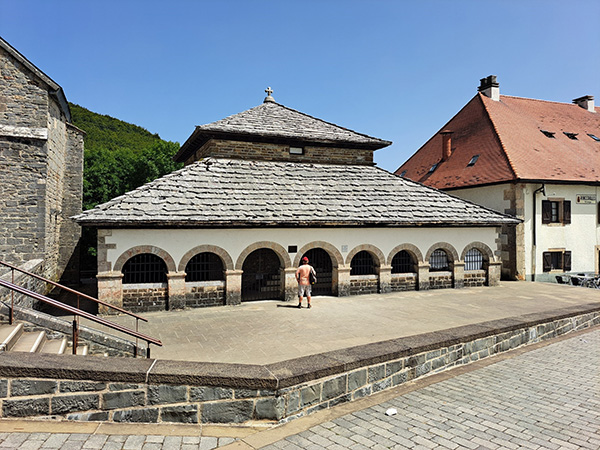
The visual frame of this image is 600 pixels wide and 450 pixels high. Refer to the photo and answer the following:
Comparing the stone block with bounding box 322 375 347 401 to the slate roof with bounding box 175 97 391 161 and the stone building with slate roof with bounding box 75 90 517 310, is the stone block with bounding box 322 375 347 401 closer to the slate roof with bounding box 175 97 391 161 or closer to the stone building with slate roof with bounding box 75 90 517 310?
the stone building with slate roof with bounding box 75 90 517 310

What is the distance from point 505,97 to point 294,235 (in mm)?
21099

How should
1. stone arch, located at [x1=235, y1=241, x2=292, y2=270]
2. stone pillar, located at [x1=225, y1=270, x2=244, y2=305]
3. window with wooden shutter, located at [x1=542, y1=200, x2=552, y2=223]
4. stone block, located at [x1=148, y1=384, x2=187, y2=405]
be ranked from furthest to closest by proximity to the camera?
window with wooden shutter, located at [x1=542, y1=200, x2=552, y2=223], stone arch, located at [x1=235, y1=241, x2=292, y2=270], stone pillar, located at [x1=225, y1=270, x2=244, y2=305], stone block, located at [x1=148, y1=384, x2=187, y2=405]

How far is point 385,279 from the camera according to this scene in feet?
49.5

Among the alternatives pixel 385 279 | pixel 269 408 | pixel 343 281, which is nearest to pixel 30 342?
pixel 269 408

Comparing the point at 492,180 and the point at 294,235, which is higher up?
the point at 492,180

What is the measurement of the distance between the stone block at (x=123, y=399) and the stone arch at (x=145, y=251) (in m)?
7.75

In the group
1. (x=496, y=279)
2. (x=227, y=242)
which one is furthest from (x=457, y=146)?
(x=227, y=242)

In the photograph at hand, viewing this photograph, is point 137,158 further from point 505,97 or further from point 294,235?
point 505,97

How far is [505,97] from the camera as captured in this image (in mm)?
26984

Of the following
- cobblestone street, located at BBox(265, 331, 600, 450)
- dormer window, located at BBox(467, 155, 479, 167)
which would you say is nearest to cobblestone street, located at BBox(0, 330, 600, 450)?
cobblestone street, located at BBox(265, 331, 600, 450)

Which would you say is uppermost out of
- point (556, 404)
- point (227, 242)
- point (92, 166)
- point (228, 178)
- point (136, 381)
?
point (92, 166)

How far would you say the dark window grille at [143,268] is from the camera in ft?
41.9

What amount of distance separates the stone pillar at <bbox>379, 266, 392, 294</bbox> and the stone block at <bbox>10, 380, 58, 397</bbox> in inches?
473

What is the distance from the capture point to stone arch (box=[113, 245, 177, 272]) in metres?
11.7
